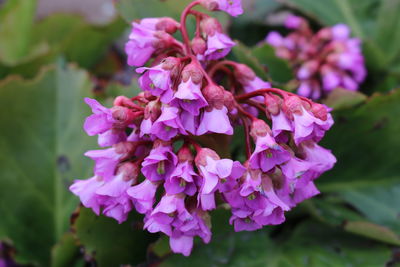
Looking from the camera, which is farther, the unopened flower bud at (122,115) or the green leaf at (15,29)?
the green leaf at (15,29)

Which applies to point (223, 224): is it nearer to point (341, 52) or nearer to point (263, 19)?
point (341, 52)

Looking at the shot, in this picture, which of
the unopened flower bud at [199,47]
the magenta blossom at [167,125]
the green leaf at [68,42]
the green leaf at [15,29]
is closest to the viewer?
the magenta blossom at [167,125]

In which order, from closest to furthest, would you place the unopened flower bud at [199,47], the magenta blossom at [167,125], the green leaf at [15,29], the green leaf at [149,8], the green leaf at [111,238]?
the magenta blossom at [167,125] < the unopened flower bud at [199,47] < the green leaf at [111,238] < the green leaf at [149,8] < the green leaf at [15,29]

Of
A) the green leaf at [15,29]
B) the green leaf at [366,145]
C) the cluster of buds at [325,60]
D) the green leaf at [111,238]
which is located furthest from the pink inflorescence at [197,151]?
the green leaf at [15,29]

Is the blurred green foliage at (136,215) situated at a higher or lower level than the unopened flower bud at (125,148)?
lower

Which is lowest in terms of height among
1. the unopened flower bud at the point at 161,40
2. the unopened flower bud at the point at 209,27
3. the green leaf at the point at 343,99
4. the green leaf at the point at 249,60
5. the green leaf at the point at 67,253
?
the green leaf at the point at 67,253

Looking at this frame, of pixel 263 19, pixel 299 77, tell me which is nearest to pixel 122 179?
pixel 299 77

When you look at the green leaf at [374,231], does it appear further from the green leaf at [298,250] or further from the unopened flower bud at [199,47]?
the unopened flower bud at [199,47]
